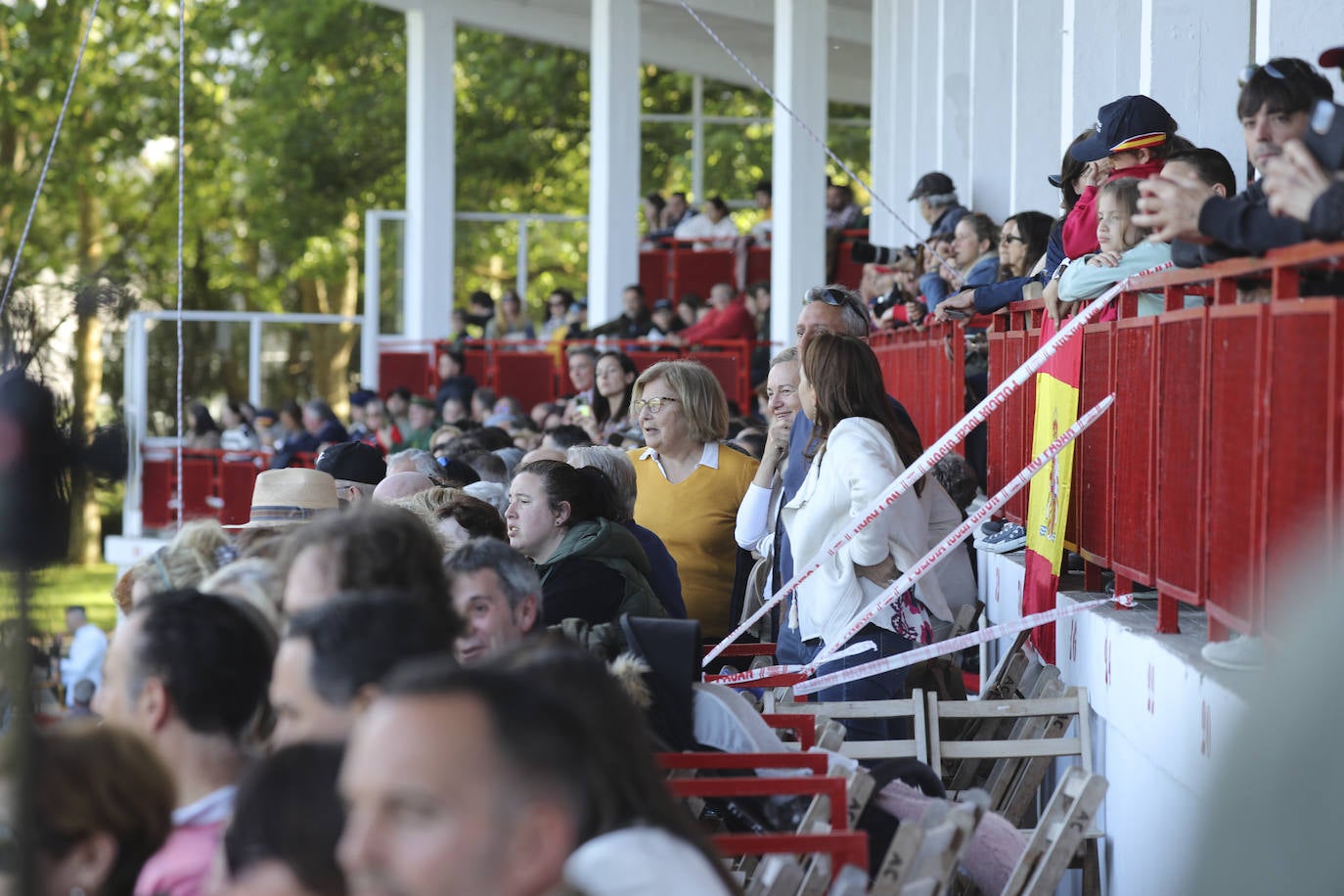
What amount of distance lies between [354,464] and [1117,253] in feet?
11.6

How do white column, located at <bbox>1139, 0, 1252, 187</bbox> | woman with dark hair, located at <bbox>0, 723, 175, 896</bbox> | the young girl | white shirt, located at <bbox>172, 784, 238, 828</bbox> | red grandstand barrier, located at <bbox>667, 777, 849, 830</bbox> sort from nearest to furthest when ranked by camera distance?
woman with dark hair, located at <bbox>0, 723, 175, 896</bbox> → white shirt, located at <bbox>172, 784, 238, 828</bbox> → red grandstand barrier, located at <bbox>667, 777, 849, 830</bbox> → the young girl → white column, located at <bbox>1139, 0, 1252, 187</bbox>

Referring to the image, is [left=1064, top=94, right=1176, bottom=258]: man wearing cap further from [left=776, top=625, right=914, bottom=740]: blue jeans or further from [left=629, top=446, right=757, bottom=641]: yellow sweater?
[left=629, top=446, right=757, bottom=641]: yellow sweater

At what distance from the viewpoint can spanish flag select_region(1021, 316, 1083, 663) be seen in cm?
570

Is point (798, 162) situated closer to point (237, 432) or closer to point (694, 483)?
point (694, 483)

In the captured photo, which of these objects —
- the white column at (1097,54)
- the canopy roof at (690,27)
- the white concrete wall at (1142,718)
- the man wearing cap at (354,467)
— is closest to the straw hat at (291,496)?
the man wearing cap at (354,467)

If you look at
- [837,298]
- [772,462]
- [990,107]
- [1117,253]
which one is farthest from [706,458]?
[990,107]

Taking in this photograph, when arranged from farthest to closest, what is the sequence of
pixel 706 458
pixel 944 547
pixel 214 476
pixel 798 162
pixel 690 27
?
1. pixel 690 27
2. pixel 214 476
3. pixel 798 162
4. pixel 706 458
5. pixel 944 547

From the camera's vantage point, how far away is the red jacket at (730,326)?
711 inches

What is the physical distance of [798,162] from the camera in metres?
17.6

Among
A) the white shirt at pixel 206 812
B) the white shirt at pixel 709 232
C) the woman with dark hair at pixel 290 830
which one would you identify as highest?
the white shirt at pixel 709 232

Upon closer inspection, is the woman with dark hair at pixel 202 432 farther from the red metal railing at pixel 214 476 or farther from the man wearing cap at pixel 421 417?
the man wearing cap at pixel 421 417

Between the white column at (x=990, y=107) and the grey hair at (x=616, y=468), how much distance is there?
6.81 metres

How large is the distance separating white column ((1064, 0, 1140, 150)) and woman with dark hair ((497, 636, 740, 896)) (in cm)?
701

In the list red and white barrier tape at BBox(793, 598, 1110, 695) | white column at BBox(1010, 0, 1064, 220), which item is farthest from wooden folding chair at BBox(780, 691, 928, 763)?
white column at BBox(1010, 0, 1064, 220)
